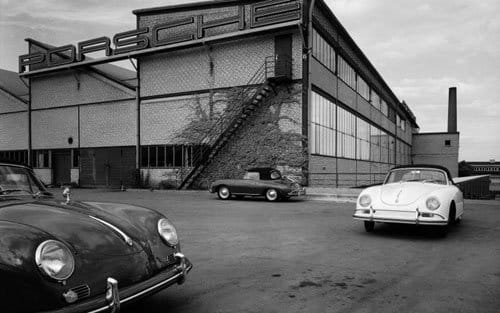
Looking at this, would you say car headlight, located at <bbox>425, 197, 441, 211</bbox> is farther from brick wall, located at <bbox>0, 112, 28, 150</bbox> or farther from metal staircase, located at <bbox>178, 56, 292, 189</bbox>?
brick wall, located at <bbox>0, 112, 28, 150</bbox>

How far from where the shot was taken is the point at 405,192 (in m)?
7.94

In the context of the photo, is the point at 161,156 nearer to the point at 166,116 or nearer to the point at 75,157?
the point at 166,116

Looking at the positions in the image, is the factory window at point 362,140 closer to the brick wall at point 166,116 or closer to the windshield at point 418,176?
the brick wall at point 166,116

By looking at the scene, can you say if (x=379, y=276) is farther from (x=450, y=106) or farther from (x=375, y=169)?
(x=450, y=106)

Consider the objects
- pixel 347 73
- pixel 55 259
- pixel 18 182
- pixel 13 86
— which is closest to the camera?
pixel 55 259

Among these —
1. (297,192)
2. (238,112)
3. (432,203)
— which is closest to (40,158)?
(238,112)

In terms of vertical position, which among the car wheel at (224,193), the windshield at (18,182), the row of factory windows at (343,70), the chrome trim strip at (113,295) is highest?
the row of factory windows at (343,70)

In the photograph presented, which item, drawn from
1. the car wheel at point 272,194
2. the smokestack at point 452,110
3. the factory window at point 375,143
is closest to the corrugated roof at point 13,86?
the car wheel at point 272,194

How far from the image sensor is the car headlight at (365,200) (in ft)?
26.4

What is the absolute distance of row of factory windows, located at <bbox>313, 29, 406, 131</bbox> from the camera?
24.0 m

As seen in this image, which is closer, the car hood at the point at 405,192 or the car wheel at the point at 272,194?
the car hood at the point at 405,192

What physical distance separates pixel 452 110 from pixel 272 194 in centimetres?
6022

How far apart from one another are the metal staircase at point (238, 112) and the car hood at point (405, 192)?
1381cm

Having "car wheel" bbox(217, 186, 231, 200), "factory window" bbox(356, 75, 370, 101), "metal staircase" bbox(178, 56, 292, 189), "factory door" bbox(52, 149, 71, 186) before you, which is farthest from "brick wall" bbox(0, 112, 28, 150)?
"factory window" bbox(356, 75, 370, 101)
